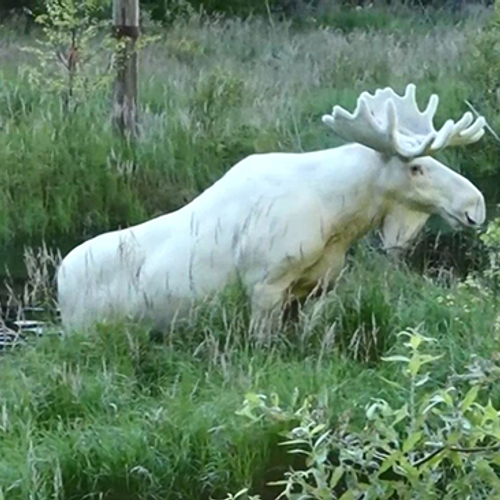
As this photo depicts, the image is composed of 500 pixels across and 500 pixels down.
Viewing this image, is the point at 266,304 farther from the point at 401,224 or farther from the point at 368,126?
the point at 368,126

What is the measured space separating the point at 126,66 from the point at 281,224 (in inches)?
230

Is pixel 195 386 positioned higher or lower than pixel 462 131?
lower

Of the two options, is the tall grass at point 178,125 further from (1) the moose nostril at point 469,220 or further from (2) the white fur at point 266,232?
(1) the moose nostril at point 469,220

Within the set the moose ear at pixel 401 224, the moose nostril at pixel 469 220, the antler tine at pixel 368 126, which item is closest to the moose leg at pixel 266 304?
the moose ear at pixel 401 224

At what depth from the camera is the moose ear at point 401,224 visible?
630cm

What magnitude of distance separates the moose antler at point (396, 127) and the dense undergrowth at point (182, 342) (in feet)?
1.69

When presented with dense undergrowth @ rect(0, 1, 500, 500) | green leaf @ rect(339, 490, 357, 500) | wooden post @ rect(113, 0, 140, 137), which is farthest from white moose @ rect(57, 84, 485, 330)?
wooden post @ rect(113, 0, 140, 137)

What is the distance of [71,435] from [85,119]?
6455mm

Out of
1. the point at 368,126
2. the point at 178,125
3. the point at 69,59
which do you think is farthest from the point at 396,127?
the point at 69,59

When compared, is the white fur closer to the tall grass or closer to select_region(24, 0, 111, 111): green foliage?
the tall grass

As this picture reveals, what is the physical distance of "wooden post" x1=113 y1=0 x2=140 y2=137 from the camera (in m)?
11.4

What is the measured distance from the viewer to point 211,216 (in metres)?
6.28

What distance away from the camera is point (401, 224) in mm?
6297

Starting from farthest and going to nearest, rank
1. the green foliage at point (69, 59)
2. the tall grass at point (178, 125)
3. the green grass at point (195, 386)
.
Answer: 1. the green foliage at point (69, 59)
2. the tall grass at point (178, 125)
3. the green grass at point (195, 386)
